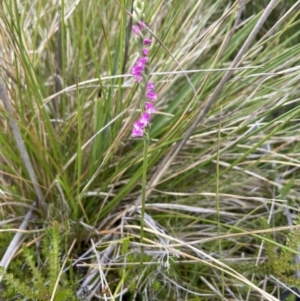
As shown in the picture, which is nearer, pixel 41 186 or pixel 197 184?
pixel 41 186

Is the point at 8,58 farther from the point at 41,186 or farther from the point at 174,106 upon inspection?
the point at 174,106

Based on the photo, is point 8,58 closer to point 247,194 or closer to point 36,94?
point 36,94

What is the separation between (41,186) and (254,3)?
89 cm

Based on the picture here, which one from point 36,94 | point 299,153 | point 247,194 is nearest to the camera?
point 36,94

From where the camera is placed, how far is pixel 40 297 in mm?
797

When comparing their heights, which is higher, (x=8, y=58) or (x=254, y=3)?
(x=254, y=3)

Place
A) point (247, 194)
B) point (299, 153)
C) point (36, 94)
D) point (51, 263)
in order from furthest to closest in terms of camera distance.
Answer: point (247, 194)
point (299, 153)
point (36, 94)
point (51, 263)

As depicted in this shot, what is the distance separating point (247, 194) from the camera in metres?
1.13

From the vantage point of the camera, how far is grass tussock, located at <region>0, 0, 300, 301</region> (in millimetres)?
876

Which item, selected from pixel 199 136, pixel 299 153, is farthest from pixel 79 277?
pixel 299 153

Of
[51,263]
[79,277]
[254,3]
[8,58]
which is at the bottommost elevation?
[79,277]

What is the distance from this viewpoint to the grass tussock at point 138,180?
0.88 m

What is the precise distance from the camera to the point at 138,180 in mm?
1005

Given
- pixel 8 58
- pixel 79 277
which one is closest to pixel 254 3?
pixel 8 58
